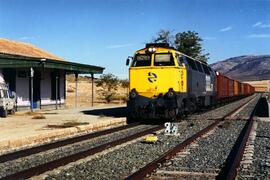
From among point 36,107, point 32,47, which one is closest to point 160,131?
point 36,107

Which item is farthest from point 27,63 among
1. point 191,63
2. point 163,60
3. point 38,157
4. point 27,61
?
point 38,157

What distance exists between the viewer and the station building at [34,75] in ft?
76.5

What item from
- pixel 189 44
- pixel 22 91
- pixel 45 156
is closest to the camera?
pixel 45 156

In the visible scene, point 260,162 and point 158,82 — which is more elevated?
point 158,82

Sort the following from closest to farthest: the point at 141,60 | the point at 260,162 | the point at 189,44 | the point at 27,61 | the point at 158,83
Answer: the point at 260,162
the point at 158,83
the point at 141,60
the point at 27,61
the point at 189,44

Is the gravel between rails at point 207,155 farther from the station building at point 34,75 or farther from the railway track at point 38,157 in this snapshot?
the station building at point 34,75

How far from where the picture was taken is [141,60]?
749 inches

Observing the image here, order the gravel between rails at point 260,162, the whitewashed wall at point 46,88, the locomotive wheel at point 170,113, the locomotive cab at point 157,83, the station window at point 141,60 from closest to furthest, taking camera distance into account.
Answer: the gravel between rails at point 260,162
the locomotive cab at point 157,83
the locomotive wheel at point 170,113
the station window at point 141,60
the whitewashed wall at point 46,88

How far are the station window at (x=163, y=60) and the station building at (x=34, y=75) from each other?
25.6 feet

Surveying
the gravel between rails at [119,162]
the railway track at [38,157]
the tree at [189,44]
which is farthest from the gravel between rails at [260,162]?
the tree at [189,44]

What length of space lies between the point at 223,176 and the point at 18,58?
17350mm

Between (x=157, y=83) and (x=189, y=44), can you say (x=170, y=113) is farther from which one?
(x=189, y=44)

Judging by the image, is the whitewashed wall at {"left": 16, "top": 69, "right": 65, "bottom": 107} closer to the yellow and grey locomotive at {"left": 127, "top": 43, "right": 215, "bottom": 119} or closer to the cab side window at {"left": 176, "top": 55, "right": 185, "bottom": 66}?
the yellow and grey locomotive at {"left": 127, "top": 43, "right": 215, "bottom": 119}

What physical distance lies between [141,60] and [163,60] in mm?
1067
